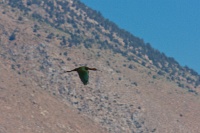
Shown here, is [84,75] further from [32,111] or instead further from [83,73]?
[32,111]

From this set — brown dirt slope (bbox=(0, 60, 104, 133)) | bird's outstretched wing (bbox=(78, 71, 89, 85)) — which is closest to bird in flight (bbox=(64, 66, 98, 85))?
bird's outstretched wing (bbox=(78, 71, 89, 85))

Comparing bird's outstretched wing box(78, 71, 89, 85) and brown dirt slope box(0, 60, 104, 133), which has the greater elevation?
bird's outstretched wing box(78, 71, 89, 85)

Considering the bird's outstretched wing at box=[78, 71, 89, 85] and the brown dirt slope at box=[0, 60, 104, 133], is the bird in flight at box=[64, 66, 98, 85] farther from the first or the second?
the brown dirt slope at box=[0, 60, 104, 133]

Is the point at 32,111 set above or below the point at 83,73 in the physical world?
below

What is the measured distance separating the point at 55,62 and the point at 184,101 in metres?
39.9

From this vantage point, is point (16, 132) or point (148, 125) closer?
point (16, 132)

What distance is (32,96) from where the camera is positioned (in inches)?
6678

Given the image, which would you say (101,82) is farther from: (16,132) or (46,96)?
(16,132)

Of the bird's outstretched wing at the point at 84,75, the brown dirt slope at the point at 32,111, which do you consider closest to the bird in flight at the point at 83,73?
the bird's outstretched wing at the point at 84,75

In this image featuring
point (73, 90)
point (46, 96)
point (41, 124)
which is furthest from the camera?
point (73, 90)

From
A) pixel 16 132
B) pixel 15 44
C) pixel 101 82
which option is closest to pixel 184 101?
pixel 101 82

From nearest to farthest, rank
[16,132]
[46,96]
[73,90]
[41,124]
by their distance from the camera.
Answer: [16,132]
[41,124]
[46,96]
[73,90]

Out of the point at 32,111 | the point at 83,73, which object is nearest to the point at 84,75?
the point at 83,73

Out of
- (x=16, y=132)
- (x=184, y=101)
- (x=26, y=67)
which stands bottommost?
(x=16, y=132)
